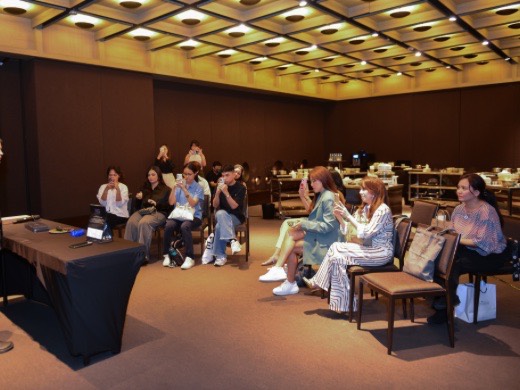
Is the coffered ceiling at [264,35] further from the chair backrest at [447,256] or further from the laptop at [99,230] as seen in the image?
the chair backrest at [447,256]

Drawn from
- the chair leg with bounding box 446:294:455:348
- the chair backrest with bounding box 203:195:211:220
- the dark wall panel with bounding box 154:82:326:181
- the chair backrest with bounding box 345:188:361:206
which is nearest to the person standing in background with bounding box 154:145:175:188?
the dark wall panel with bounding box 154:82:326:181

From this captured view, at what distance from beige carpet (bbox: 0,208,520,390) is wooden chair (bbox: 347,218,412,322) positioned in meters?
0.31

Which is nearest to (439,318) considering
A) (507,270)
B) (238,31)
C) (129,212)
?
(507,270)

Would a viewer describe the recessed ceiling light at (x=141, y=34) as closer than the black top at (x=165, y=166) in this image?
Yes

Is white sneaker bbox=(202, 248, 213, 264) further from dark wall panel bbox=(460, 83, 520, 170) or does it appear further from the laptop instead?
dark wall panel bbox=(460, 83, 520, 170)

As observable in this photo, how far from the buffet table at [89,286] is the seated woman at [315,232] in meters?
1.61

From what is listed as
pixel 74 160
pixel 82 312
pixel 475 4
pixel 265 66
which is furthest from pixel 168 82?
pixel 82 312

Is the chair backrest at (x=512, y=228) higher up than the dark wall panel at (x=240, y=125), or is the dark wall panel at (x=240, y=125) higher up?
the dark wall panel at (x=240, y=125)

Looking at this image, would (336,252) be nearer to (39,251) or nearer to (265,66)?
(39,251)

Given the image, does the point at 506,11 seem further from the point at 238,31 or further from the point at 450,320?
the point at 450,320

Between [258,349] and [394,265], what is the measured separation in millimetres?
1258

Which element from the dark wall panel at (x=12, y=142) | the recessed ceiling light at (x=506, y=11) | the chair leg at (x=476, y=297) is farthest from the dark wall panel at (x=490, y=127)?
the dark wall panel at (x=12, y=142)

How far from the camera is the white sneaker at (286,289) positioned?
14.4 ft

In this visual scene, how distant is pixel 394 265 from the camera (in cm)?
363
